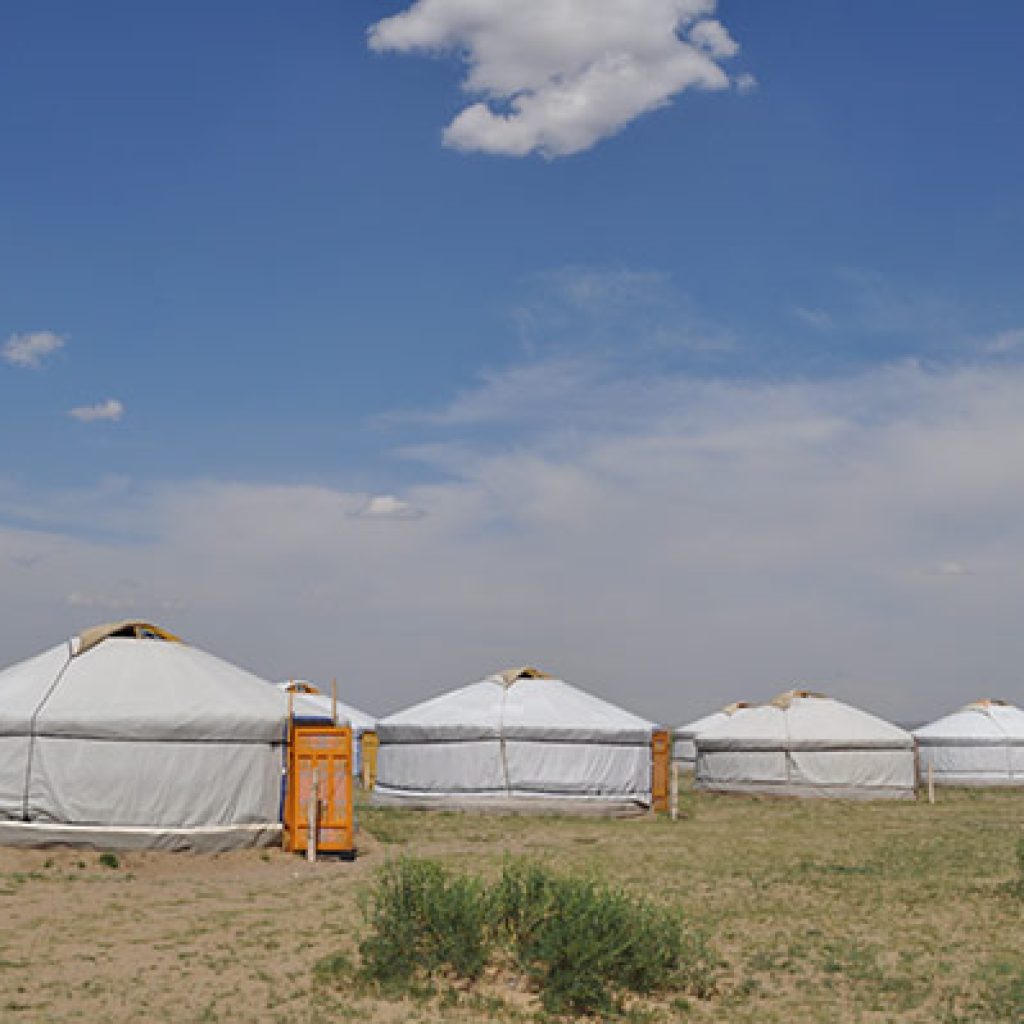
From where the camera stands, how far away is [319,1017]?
800 cm

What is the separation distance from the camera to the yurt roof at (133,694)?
15.5 meters

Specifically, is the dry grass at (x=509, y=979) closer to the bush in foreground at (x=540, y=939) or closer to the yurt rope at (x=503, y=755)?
the bush in foreground at (x=540, y=939)

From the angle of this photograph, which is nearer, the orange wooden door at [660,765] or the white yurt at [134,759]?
the white yurt at [134,759]

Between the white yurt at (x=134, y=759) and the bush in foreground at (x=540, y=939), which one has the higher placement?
the white yurt at (x=134, y=759)

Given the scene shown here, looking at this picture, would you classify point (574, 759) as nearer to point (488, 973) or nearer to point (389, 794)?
point (389, 794)

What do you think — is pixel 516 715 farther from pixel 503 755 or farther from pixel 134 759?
A: pixel 134 759

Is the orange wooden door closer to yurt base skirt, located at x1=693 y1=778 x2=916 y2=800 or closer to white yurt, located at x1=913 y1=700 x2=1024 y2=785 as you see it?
yurt base skirt, located at x1=693 y1=778 x2=916 y2=800

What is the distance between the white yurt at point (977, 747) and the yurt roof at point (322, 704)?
1523cm

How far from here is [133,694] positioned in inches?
624

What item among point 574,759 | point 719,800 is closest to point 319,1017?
point 574,759

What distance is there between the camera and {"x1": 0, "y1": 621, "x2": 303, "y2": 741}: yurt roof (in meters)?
15.5

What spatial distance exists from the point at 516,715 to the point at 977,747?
17.3m

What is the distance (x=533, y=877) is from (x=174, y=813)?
7.69 metres

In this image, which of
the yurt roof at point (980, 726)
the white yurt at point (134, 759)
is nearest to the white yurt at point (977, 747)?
the yurt roof at point (980, 726)
